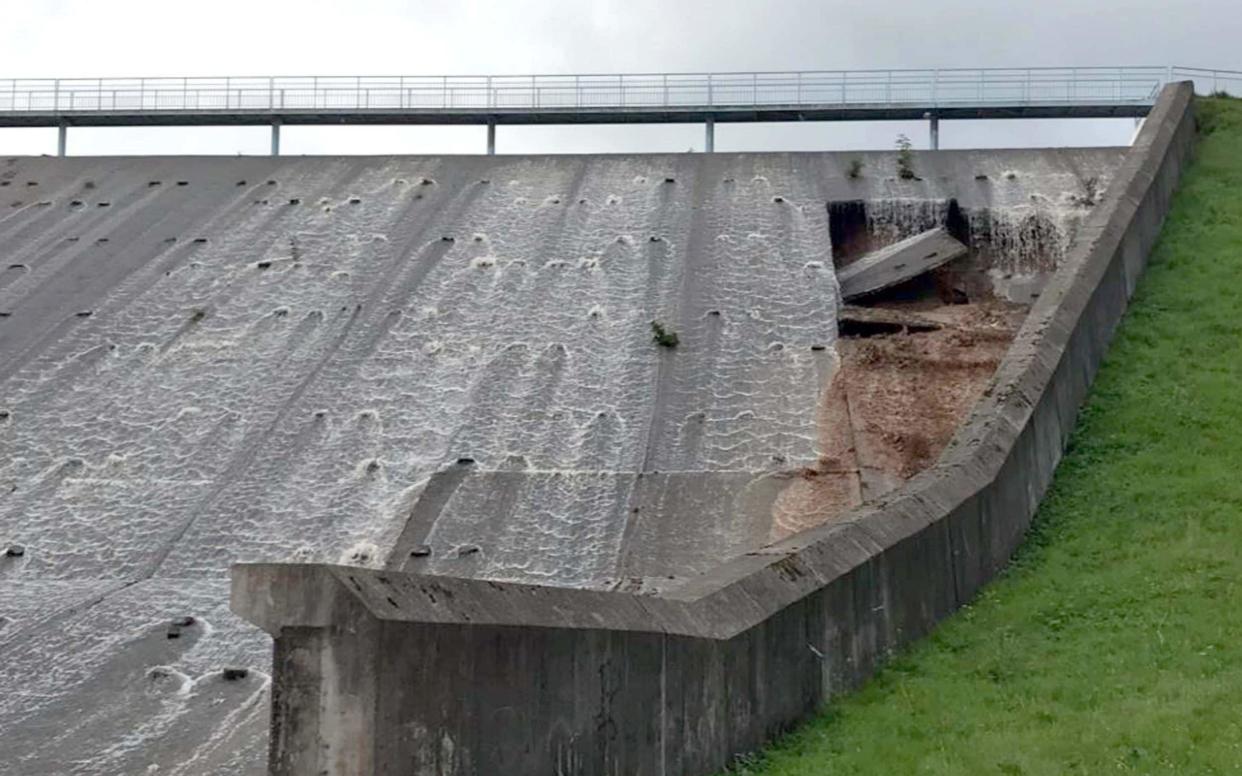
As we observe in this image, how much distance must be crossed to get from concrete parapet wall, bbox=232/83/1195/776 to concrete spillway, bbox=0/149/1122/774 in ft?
8.00

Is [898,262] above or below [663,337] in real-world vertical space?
above

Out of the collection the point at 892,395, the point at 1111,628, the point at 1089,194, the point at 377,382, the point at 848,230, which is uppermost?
the point at 1089,194

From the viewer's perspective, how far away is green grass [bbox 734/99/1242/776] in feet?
21.1

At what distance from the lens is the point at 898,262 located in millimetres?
17984

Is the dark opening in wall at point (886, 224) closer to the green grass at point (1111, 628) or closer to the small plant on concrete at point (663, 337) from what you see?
the small plant on concrete at point (663, 337)

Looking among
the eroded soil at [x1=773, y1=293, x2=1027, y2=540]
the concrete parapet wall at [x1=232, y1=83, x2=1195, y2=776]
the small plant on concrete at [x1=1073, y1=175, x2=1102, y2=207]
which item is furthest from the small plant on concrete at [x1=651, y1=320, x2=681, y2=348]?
the small plant on concrete at [x1=1073, y1=175, x2=1102, y2=207]

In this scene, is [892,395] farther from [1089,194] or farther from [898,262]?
[1089,194]

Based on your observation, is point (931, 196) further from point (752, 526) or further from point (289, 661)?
point (289, 661)

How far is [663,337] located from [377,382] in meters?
3.19

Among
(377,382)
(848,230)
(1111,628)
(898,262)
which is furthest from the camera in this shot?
(848,230)

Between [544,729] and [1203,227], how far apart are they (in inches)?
551

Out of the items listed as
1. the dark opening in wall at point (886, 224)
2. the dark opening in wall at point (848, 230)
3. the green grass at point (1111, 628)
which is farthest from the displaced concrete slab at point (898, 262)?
the green grass at point (1111, 628)

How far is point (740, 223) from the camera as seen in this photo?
65.4ft

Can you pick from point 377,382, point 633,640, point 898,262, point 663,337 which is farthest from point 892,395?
point 633,640
